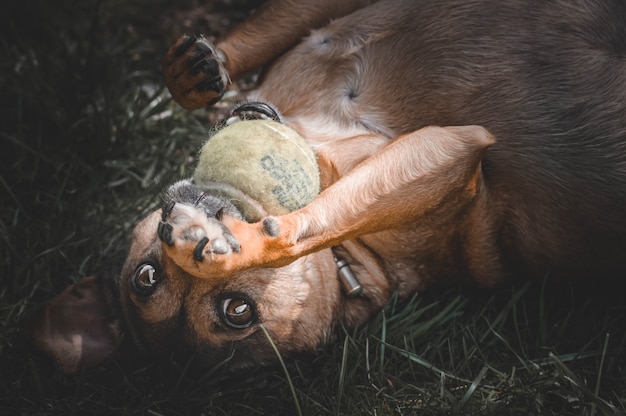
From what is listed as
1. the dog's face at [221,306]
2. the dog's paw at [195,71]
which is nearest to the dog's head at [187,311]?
the dog's face at [221,306]

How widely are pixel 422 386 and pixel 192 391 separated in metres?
0.99

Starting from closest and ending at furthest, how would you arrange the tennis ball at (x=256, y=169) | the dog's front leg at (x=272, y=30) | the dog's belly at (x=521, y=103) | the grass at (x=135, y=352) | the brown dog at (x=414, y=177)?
the tennis ball at (x=256, y=169), the brown dog at (x=414, y=177), the dog's belly at (x=521, y=103), the grass at (x=135, y=352), the dog's front leg at (x=272, y=30)

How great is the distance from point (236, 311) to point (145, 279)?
1.26 ft

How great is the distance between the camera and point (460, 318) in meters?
3.12

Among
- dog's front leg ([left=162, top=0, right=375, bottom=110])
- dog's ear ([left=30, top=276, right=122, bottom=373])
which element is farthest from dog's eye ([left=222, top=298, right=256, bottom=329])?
dog's front leg ([left=162, top=0, right=375, bottom=110])

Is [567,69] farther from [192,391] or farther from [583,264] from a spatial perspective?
[192,391]

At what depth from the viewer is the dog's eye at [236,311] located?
2.56m

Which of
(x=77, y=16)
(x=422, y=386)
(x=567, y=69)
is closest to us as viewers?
(x=567, y=69)

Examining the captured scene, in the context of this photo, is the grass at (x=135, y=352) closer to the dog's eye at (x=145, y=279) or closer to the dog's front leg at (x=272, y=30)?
the dog's eye at (x=145, y=279)

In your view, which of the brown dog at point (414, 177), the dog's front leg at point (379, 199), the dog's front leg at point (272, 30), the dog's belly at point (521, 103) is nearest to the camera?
the dog's front leg at point (379, 199)

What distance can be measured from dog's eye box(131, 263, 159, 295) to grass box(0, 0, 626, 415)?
389 mm

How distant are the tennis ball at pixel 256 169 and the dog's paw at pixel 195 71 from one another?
440mm

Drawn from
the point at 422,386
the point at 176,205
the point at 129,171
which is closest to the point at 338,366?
the point at 422,386

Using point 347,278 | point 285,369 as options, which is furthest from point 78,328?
point 347,278
